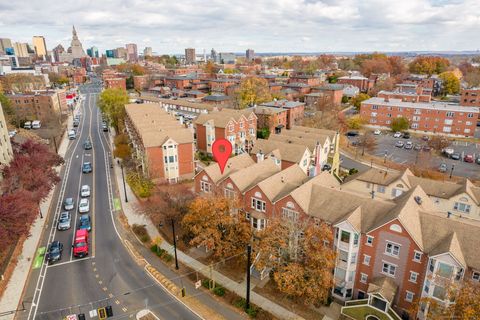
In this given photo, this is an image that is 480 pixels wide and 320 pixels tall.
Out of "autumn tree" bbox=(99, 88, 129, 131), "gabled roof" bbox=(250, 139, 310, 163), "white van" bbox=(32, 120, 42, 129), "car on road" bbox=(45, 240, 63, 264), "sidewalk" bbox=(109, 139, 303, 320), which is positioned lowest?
"sidewalk" bbox=(109, 139, 303, 320)

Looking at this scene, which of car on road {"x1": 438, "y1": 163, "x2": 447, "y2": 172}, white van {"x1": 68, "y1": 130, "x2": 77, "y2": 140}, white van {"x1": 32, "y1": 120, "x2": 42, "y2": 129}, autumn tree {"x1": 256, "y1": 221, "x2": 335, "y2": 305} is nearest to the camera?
autumn tree {"x1": 256, "y1": 221, "x2": 335, "y2": 305}

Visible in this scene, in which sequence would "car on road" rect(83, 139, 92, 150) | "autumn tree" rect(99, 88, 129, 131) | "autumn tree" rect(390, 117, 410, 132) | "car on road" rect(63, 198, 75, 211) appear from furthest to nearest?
"autumn tree" rect(390, 117, 410, 132) < "autumn tree" rect(99, 88, 129, 131) < "car on road" rect(83, 139, 92, 150) < "car on road" rect(63, 198, 75, 211)

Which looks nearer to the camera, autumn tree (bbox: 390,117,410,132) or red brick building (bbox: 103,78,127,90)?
autumn tree (bbox: 390,117,410,132)

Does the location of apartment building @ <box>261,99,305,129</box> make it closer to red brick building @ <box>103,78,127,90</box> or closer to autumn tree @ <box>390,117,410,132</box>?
autumn tree @ <box>390,117,410,132</box>

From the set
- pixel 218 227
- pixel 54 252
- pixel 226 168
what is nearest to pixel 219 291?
pixel 218 227

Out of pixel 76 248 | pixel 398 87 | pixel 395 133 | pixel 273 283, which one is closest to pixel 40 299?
pixel 76 248

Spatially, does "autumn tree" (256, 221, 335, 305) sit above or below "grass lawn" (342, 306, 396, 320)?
above

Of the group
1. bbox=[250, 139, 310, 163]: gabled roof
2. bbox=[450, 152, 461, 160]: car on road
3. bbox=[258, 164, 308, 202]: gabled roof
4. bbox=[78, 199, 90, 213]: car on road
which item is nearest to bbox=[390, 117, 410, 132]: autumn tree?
bbox=[450, 152, 461, 160]: car on road
